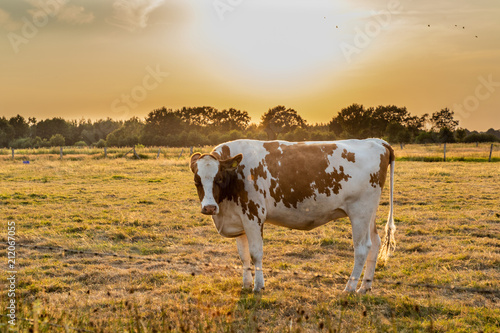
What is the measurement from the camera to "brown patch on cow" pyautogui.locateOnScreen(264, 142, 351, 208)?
6.55 metres

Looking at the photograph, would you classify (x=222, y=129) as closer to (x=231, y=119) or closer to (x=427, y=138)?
→ (x=231, y=119)

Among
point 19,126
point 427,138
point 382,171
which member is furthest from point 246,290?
point 19,126

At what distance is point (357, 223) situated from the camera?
651cm

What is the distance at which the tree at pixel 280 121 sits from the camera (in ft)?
319

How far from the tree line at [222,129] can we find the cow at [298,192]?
73817 mm

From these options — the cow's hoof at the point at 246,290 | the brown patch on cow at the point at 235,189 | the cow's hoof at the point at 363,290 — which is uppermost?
the brown patch on cow at the point at 235,189

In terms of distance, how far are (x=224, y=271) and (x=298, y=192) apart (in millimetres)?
2112

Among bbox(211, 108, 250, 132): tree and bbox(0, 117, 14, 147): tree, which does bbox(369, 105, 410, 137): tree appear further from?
bbox(0, 117, 14, 147): tree

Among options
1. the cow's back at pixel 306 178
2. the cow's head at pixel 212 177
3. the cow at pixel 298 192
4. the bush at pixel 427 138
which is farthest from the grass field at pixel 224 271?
the bush at pixel 427 138

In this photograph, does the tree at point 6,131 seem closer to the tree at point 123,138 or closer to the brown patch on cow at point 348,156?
the tree at point 123,138

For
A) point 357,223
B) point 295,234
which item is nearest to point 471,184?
point 295,234

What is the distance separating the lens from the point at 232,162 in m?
6.32

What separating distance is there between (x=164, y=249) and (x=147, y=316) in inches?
140

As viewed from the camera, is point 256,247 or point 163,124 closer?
point 256,247
